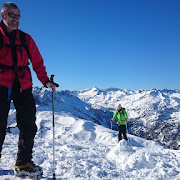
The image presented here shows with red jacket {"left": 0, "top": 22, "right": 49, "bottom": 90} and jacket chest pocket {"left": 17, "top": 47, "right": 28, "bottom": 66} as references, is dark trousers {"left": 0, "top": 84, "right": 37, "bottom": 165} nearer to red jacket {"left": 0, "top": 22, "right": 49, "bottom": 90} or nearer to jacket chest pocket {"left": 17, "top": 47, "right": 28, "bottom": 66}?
red jacket {"left": 0, "top": 22, "right": 49, "bottom": 90}

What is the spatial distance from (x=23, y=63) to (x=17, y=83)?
1.43 feet

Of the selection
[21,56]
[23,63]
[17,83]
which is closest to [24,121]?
[17,83]

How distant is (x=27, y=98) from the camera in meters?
4.01

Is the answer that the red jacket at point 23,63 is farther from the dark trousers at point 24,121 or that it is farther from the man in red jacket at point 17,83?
the dark trousers at point 24,121

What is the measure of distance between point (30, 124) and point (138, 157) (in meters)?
4.69

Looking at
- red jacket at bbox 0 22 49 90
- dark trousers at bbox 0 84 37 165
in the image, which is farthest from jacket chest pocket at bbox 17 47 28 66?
dark trousers at bbox 0 84 37 165

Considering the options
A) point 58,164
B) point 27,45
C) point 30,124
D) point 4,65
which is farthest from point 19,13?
point 58,164

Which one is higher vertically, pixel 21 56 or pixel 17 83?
pixel 21 56

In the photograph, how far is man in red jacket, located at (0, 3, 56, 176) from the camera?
12.1 ft

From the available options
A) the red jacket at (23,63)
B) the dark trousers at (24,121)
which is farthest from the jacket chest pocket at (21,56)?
the dark trousers at (24,121)

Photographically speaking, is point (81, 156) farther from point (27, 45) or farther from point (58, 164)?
point (27, 45)

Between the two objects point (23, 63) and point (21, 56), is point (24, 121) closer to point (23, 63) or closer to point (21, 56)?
point (23, 63)

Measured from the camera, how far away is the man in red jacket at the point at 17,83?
3699 millimetres

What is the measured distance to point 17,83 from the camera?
3881 millimetres
